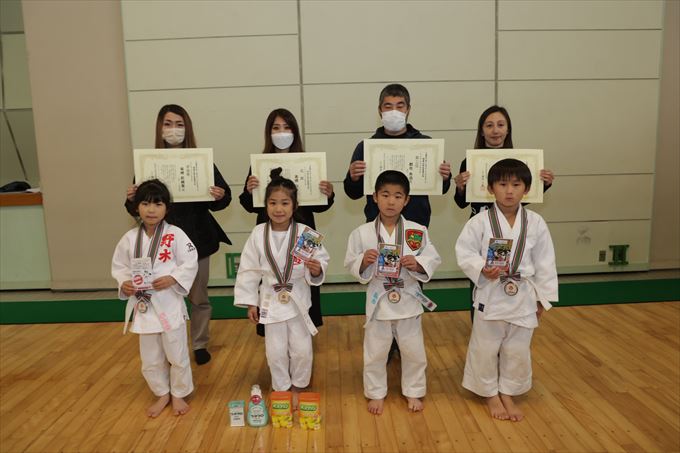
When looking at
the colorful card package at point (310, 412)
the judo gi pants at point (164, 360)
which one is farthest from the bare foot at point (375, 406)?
the judo gi pants at point (164, 360)

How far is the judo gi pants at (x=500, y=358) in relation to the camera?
2711 millimetres

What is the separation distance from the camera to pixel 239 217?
16.3ft

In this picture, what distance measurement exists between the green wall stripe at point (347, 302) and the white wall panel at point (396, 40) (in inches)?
79.7

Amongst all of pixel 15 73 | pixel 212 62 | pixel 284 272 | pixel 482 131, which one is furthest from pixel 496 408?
pixel 15 73

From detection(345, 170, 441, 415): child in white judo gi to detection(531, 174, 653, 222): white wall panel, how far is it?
2743 mm

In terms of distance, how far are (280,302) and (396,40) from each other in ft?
9.83

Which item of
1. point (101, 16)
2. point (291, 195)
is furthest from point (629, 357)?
point (101, 16)

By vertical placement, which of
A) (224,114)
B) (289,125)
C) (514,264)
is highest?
(224,114)

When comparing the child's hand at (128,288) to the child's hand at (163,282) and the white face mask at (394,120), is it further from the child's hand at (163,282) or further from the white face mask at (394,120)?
the white face mask at (394,120)

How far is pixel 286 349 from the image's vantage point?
9.28 ft

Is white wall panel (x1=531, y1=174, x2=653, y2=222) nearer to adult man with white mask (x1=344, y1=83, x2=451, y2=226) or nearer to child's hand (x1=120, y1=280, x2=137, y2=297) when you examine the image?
adult man with white mask (x1=344, y1=83, x2=451, y2=226)

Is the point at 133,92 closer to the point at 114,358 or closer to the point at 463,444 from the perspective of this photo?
the point at 114,358

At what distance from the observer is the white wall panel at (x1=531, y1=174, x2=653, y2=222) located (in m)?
5.00

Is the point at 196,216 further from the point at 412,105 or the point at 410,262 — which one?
the point at 412,105
